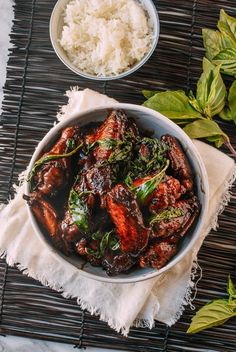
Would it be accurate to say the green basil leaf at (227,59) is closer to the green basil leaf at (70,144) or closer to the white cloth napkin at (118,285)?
the white cloth napkin at (118,285)

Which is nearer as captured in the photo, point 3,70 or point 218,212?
point 218,212

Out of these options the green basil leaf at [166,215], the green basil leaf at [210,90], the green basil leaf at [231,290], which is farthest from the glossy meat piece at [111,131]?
the green basil leaf at [231,290]

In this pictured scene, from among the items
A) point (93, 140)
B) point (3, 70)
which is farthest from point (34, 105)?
point (93, 140)

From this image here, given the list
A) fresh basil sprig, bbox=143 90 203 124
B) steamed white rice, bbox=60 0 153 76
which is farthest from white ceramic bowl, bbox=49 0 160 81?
fresh basil sprig, bbox=143 90 203 124

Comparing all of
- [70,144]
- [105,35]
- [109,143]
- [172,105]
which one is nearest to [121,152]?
[109,143]

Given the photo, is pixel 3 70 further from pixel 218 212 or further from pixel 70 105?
pixel 218 212

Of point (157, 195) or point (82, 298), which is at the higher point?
point (157, 195)

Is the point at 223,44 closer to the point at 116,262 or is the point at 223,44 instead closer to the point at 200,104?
the point at 200,104
